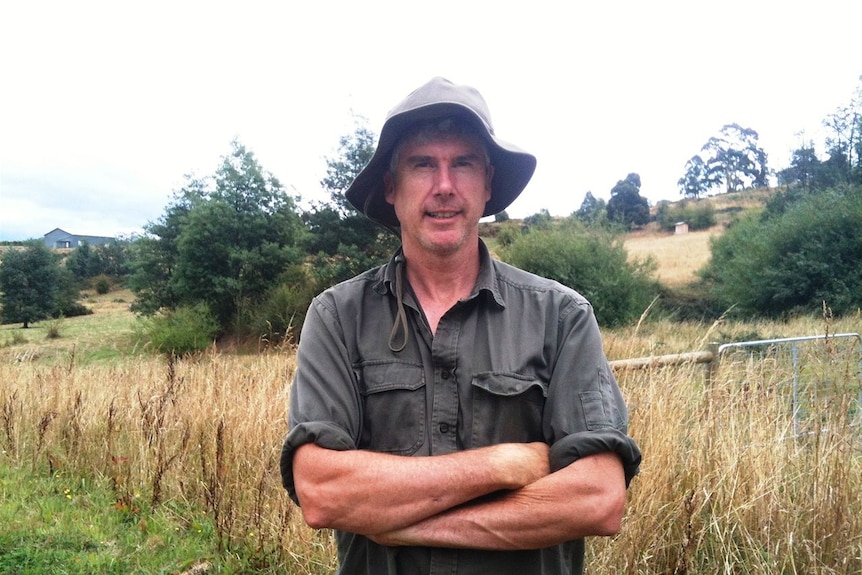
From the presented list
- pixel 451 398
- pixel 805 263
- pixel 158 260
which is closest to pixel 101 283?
pixel 158 260

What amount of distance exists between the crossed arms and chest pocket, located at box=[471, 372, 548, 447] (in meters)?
0.11

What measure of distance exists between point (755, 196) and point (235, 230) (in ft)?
179

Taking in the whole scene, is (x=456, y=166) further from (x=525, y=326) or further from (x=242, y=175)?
(x=242, y=175)

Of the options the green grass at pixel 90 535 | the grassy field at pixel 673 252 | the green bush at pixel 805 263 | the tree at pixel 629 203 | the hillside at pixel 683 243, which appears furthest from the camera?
the tree at pixel 629 203

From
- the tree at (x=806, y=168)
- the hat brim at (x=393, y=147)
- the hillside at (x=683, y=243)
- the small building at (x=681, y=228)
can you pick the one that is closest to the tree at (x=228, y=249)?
the hillside at (x=683, y=243)

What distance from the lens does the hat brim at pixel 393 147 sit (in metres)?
1.82

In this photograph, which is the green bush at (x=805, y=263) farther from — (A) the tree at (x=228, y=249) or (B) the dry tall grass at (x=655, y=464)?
(B) the dry tall grass at (x=655, y=464)

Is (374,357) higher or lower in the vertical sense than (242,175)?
lower

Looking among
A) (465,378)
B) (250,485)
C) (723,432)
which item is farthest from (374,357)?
(250,485)

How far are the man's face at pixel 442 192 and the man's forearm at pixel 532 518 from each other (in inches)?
30.2

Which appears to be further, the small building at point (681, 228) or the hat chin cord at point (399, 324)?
the small building at point (681, 228)

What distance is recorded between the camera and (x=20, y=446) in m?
5.34

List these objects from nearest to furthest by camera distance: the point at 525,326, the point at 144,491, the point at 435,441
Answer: the point at 435,441 → the point at 525,326 → the point at 144,491

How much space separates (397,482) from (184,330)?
74.1ft
